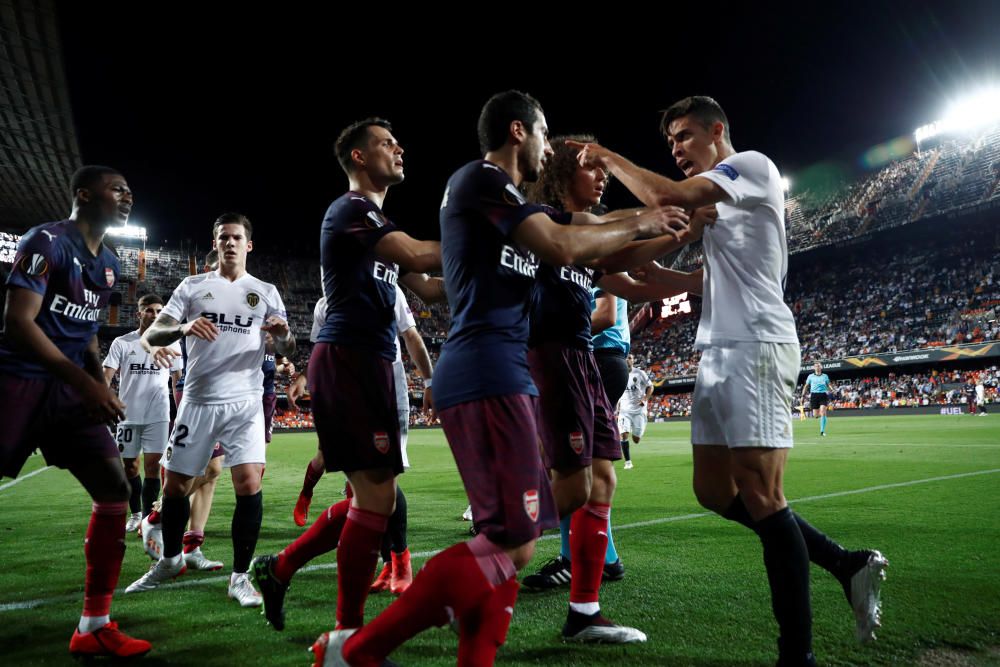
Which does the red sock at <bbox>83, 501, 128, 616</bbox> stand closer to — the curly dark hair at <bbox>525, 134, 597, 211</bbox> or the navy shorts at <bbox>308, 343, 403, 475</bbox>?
the navy shorts at <bbox>308, 343, 403, 475</bbox>

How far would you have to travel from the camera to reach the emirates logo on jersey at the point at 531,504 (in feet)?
A: 7.02

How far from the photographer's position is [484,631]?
2025 millimetres

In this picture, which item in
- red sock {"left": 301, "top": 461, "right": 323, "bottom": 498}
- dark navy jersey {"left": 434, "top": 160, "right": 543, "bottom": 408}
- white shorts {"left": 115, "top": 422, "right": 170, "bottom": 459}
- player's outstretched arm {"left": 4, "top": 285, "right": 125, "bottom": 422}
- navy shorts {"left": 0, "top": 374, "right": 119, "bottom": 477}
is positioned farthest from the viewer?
white shorts {"left": 115, "top": 422, "right": 170, "bottom": 459}

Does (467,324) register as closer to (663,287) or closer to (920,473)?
(663,287)

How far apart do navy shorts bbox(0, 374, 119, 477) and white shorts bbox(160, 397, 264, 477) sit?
1.08 meters

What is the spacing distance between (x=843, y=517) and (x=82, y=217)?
6.60 m

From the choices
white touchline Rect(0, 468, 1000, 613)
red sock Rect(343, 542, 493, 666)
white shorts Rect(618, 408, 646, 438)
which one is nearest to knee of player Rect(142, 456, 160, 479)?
white touchline Rect(0, 468, 1000, 613)

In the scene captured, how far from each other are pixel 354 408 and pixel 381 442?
21 centimetres

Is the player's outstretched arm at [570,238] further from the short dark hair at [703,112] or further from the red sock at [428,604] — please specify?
the short dark hair at [703,112]

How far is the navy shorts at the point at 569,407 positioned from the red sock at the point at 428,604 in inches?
54.7

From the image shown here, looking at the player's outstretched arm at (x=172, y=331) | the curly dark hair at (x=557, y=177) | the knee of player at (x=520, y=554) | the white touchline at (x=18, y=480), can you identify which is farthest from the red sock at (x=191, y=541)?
the white touchline at (x=18, y=480)

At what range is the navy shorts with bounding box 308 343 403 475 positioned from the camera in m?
3.03

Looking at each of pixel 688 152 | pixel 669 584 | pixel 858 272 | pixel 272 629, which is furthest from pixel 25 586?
pixel 858 272

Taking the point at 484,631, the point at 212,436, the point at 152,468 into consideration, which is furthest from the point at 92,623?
the point at 152,468
